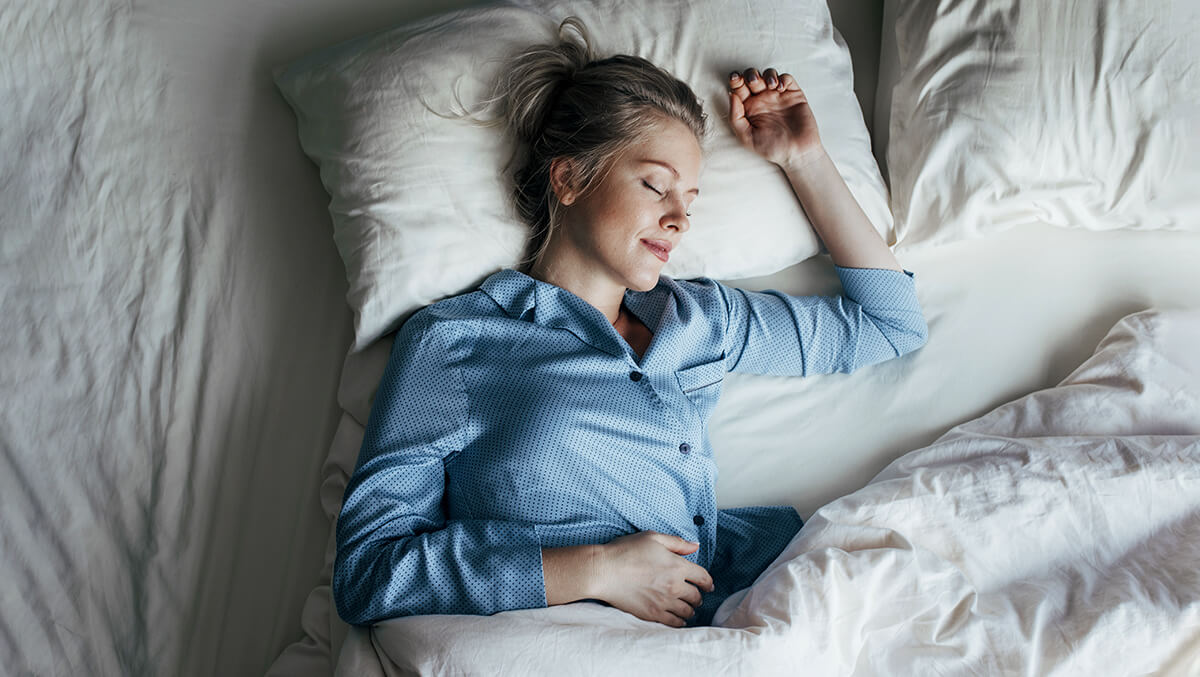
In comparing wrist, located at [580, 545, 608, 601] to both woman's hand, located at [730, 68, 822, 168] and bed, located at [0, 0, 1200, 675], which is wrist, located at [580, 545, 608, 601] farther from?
woman's hand, located at [730, 68, 822, 168]

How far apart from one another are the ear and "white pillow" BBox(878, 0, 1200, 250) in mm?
618

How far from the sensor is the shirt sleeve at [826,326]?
1.50m

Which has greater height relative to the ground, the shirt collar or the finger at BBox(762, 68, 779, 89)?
the finger at BBox(762, 68, 779, 89)

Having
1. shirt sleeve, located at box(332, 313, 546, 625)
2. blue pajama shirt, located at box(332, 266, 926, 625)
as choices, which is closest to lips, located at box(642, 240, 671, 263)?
blue pajama shirt, located at box(332, 266, 926, 625)

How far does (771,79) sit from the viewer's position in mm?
1570

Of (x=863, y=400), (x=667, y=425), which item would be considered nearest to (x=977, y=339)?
(x=863, y=400)

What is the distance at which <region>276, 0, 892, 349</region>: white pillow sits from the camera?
1.44m

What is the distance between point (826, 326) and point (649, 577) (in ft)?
1.82

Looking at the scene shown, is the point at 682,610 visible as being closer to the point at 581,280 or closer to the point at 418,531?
the point at 418,531

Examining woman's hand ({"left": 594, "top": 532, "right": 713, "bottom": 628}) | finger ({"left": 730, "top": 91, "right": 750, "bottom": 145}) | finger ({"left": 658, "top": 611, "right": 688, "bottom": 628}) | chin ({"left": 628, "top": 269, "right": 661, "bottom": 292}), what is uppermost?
finger ({"left": 730, "top": 91, "right": 750, "bottom": 145})

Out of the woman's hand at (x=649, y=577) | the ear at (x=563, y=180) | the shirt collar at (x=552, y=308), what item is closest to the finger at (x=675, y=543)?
the woman's hand at (x=649, y=577)

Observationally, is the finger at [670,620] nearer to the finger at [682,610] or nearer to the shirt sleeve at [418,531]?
the finger at [682,610]

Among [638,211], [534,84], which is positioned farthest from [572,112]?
[638,211]

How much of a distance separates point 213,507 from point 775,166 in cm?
103
